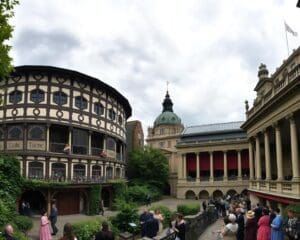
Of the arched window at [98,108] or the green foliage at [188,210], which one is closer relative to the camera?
the green foliage at [188,210]

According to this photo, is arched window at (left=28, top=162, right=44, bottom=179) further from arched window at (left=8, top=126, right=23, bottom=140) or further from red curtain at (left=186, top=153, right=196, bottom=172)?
red curtain at (left=186, top=153, right=196, bottom=172)

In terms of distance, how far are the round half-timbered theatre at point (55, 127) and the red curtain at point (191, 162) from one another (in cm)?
2847

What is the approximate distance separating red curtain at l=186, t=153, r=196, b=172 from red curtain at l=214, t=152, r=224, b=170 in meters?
4.37

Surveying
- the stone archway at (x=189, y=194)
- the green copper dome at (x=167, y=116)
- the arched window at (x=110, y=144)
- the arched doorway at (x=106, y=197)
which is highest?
the green copper dome at (x=167, y=116)

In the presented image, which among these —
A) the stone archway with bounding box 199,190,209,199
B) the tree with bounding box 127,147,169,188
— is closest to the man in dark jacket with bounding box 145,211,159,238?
the tree with bounding box 127,147,169,188

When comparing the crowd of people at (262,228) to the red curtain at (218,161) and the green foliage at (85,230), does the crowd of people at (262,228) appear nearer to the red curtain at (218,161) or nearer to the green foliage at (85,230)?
the green foliage at (85,230)

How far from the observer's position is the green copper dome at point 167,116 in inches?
3946

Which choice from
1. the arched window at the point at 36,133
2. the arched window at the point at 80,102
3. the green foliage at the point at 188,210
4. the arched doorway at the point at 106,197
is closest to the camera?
the green foliage at the point at 188,210

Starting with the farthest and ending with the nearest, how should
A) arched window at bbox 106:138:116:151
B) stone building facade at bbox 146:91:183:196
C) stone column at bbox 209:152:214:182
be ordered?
stone building facade at bbox 146:91:183:196
stone column at bbox 209:152:214:182
arched window at bbox 106:138:116:151

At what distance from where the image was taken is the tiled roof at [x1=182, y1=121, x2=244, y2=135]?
224 feet

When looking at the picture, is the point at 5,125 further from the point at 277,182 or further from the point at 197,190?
the point at 197,190

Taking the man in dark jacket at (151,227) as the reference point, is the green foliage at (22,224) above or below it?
below

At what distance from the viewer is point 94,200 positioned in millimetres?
37031

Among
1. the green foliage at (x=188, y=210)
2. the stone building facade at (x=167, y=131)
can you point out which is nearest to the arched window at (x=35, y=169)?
the green foliage at (x=188, y=210)
